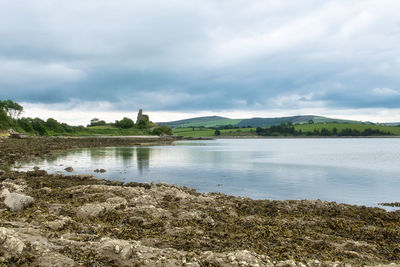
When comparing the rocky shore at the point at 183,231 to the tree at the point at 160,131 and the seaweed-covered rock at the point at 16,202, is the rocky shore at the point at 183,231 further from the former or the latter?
the tree at the point at 160,131

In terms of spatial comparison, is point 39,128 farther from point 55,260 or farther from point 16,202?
point 55,260

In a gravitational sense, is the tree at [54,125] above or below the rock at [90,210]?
above

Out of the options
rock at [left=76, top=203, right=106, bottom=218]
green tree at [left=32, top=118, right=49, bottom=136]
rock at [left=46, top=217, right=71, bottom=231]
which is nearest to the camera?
rock at [left=46, top=217, right=71, bottom=231]

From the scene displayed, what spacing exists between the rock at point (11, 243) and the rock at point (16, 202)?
5.00m

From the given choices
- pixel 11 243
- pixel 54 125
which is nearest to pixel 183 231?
pixel 11 243

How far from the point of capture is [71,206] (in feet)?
42.3

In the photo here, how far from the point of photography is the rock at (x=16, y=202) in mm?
11750

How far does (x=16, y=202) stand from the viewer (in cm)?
1190

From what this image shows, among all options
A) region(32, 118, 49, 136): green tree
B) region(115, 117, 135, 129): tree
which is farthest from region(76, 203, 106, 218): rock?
region(115, 117, 135, 129): tree

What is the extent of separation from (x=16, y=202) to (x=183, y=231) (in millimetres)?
6922

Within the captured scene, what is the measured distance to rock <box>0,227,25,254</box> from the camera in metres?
6.88

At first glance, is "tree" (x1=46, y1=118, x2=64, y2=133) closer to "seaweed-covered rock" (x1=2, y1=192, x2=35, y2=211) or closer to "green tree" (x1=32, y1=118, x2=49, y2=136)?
"green tree" (x1=32, y1=118, x2=49, y2=136)

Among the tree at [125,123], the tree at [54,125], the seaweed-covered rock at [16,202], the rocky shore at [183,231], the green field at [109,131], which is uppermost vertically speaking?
the tree at [125,123]

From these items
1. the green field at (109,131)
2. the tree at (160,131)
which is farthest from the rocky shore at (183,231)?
the tree at (160,131)
